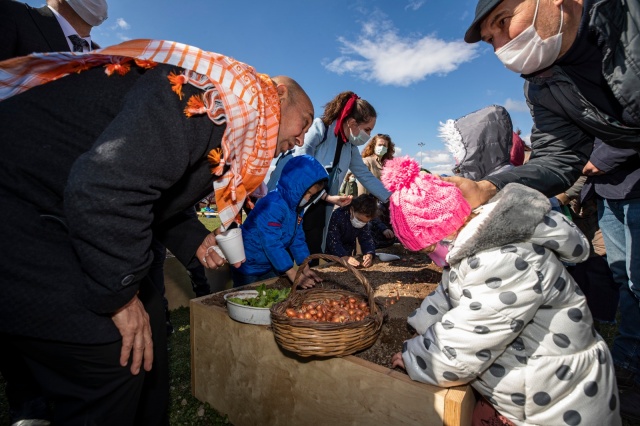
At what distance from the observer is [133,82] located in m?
0.96

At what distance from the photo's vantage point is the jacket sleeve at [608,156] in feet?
6.86

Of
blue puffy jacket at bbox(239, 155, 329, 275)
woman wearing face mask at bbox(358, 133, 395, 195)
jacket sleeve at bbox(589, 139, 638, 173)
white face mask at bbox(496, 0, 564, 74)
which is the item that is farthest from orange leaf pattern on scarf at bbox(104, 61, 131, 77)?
woman wearing face mask at bbox(358, 133, 395, 195)

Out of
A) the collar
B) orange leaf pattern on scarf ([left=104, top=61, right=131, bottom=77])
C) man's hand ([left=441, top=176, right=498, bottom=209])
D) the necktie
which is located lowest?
man's hand ([left=441, top=176, right=498, bottom=209])

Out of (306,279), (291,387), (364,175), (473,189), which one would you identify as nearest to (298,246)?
(306,279)

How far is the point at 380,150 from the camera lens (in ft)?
18.7

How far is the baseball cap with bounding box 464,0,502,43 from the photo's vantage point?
1576mm

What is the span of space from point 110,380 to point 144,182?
1.87 ft

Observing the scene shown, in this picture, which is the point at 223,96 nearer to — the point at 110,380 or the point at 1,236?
the point at 1,236

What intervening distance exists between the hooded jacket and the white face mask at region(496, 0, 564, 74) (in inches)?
25.1

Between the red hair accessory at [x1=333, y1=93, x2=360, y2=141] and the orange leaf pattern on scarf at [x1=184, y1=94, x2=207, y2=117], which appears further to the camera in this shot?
the red hair accessory at [x1=333, y1=93, x2=360, y2=141]

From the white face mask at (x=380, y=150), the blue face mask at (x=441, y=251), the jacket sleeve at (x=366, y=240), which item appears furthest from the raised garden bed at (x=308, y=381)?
the white face mask at (x=380, y=150)

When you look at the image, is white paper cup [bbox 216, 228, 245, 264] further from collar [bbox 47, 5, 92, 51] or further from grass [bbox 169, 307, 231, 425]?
collar [bbox 47, 5, 92, 51]

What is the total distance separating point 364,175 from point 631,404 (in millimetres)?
2813

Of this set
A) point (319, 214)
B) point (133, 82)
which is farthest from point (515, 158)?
point (133, 82)
